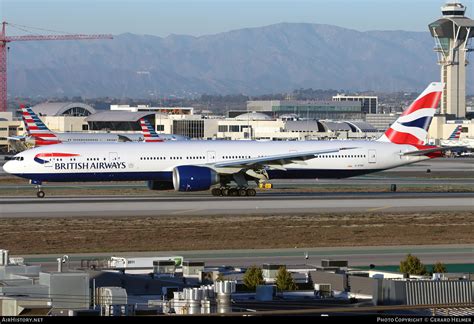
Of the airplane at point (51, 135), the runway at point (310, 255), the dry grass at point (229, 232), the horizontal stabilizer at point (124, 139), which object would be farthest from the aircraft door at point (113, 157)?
the horizontal stabilizer at point (124, 139)

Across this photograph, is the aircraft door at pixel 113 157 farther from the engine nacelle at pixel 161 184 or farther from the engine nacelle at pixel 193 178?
the engine nacelle at pixel 193 178

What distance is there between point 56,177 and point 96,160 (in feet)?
9.28

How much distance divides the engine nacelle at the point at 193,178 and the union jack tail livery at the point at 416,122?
1396 cm

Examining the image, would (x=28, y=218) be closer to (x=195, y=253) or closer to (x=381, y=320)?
(x=195, y=253)

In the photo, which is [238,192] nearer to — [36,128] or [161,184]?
[161,184]

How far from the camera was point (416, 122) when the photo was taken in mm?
79500

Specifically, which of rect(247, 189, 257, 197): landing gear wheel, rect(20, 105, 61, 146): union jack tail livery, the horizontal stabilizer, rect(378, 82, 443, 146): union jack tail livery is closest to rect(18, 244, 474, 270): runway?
rect(247, 189, 257, 197): landing gear wheel

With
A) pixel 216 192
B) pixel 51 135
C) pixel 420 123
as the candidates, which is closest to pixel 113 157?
pixel 216 192

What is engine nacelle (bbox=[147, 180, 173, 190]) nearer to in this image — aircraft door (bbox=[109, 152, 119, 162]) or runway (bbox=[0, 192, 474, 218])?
runway (bbox=[0, 192, 474, 218])

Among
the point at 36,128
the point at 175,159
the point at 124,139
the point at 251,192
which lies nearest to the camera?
the point at 175,159

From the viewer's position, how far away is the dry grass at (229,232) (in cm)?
5094

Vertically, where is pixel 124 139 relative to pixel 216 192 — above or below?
above

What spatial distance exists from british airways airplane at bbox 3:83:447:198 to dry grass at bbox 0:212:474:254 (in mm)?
12693

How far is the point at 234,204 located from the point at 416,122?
17.7 metres
